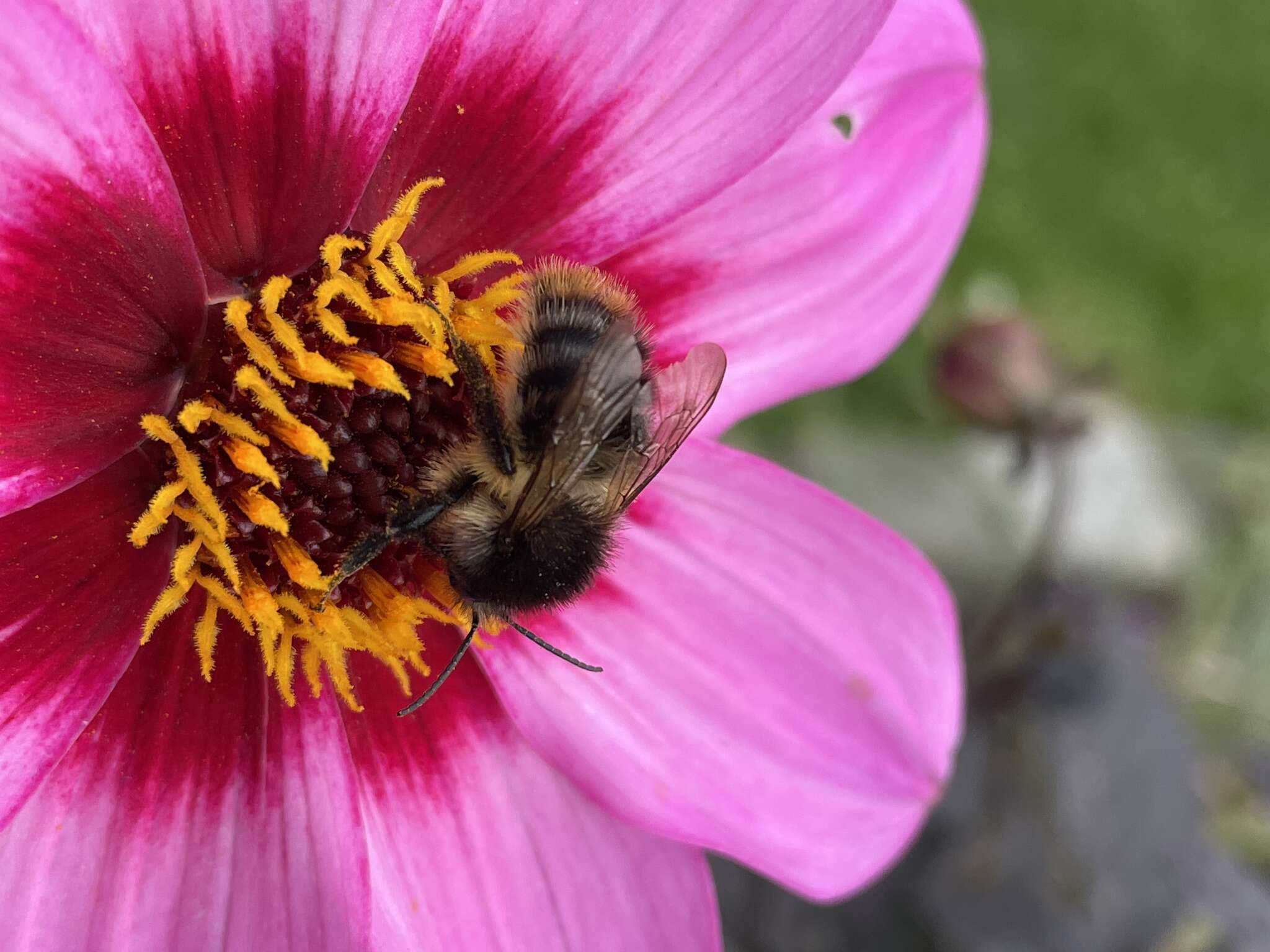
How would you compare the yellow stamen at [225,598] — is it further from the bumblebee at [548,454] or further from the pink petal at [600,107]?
the pink petal at [600,107]

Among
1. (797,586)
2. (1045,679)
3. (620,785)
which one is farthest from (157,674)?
(1045,679)

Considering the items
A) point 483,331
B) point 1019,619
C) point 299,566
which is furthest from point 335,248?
point 1019,619

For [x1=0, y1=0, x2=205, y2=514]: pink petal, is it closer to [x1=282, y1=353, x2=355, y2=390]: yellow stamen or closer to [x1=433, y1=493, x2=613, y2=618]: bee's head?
[x1=282, y1=353, x2=355, y2=390]: yellow stamen

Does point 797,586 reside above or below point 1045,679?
above

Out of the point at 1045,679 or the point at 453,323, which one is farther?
the point at 1045,679

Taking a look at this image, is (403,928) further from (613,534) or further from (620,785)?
(613,534)

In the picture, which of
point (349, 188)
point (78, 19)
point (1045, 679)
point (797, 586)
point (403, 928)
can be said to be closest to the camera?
point (78, 19)

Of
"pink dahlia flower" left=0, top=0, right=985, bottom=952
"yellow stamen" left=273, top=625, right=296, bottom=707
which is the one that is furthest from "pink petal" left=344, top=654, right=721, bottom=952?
"yellow stamen" left=273, top=625, right=296, bottom=707
